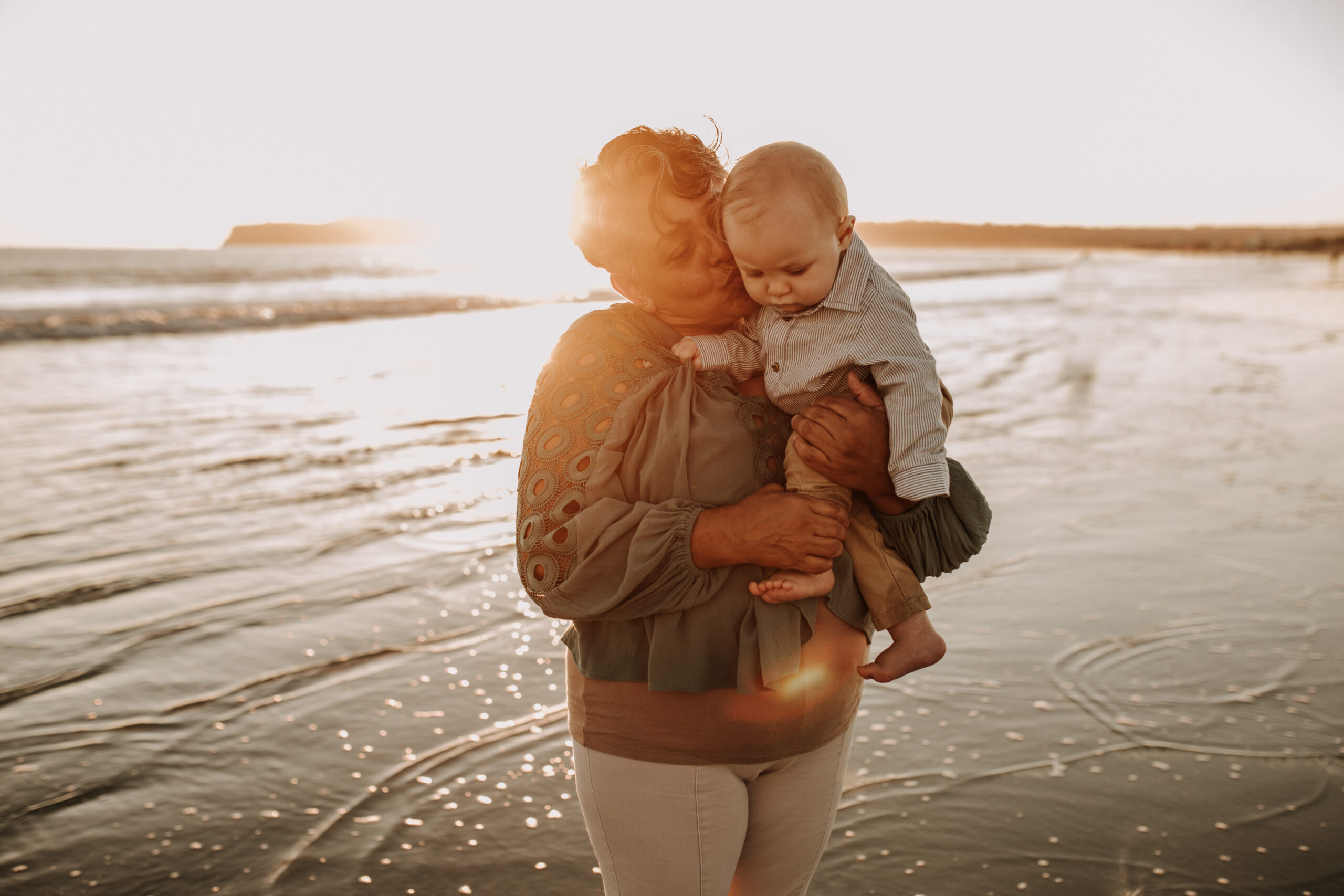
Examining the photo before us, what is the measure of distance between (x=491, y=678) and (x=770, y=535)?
2.78m

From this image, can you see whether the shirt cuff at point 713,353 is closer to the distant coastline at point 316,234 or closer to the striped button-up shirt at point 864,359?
the striped button-up shirt at point 864,359

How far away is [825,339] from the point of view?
1823 millimetres

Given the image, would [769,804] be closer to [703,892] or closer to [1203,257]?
[703,892]

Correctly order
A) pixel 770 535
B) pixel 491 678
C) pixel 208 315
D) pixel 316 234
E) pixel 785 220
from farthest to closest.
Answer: pixel 316 234, pixel 208 315, pixel 491 678, pixel 785 220, pixel 770 535

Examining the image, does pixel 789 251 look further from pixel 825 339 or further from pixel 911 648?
pixel 911 648

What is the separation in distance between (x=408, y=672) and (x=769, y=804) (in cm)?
263

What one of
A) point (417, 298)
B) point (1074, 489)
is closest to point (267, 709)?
point (1074, 489)

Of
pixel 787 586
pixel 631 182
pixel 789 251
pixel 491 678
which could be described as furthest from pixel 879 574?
pixel 491 678

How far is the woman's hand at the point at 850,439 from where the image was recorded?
5.56 feet

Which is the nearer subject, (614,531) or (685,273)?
(614,531)

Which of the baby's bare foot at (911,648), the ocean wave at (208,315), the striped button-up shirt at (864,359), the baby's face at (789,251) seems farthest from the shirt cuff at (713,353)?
the ocean wave at (208,315)

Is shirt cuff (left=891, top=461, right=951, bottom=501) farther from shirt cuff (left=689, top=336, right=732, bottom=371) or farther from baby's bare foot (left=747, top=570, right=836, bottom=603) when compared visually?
shirt cuff (left=689, top=336, right=732, bottom=371)

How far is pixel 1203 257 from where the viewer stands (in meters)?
67.2

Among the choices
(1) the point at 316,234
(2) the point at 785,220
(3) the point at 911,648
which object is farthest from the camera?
(1) the point at 316,234
